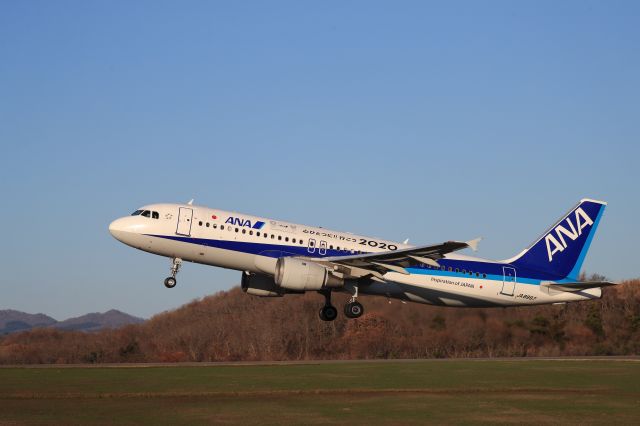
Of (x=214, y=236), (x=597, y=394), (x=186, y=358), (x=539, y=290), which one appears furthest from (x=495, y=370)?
(x=186, y=358)

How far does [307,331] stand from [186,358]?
899 centimetres

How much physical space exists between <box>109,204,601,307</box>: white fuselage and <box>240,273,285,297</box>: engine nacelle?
1.46 m

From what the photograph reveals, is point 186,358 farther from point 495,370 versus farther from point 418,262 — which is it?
point 418,262

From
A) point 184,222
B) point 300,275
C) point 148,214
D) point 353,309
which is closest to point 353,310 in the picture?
point 353,309

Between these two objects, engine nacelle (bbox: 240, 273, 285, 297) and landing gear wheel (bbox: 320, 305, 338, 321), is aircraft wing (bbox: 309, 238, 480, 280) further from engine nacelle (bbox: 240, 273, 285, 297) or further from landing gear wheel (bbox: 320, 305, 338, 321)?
engine nacelle (bbox: 240, 273, 285, 297)

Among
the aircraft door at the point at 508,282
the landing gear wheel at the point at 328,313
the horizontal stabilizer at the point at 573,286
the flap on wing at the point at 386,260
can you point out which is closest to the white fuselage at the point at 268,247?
the aircraft door at the point at 508,282

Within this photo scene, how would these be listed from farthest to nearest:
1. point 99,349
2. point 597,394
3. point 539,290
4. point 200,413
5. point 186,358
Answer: point 99,349, point 186,358, point 539,290, point 597,394, point 200,413

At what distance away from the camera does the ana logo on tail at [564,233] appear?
5044cm

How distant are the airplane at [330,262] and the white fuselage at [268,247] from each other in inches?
1.7

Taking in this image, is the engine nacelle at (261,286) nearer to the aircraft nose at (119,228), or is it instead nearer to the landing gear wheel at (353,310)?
the landing gear wheel at (353,310)

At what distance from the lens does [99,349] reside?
7581 cm

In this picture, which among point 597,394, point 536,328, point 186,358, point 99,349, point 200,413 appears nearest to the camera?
point 200,413

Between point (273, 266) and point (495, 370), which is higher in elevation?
point (273, 266)

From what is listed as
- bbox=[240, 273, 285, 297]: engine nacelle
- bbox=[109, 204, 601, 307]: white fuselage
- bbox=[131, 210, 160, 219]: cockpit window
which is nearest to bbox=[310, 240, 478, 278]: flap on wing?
bbox=[109, 204, 601, 307]: white fuselage
